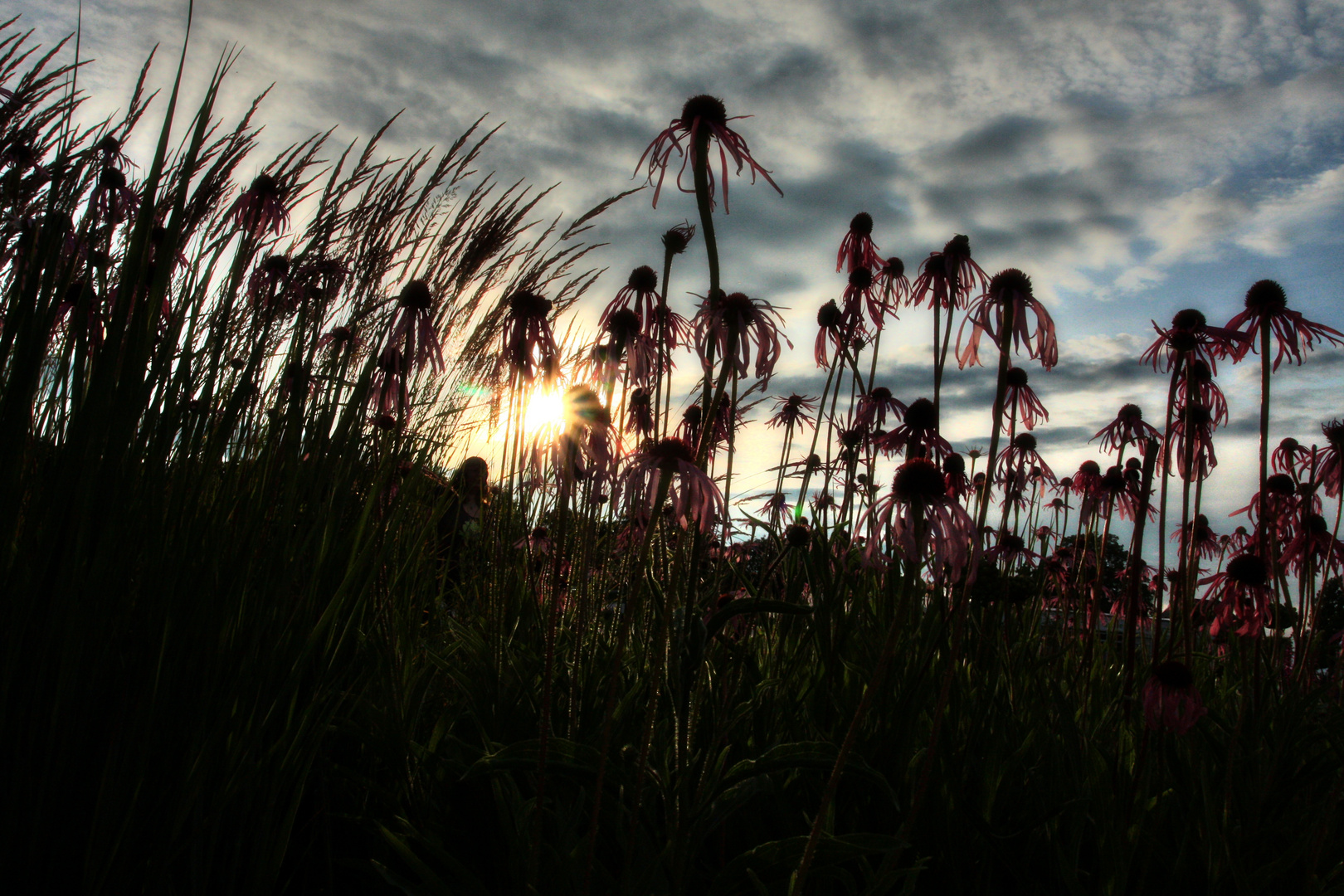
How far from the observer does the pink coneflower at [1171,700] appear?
1.42 metres

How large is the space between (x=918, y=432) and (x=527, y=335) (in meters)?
0.98

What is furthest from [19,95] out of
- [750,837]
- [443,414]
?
[750,837]

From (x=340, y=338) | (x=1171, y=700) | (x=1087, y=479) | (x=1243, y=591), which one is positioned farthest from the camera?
(x=1087, y=479)

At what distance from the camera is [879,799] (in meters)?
1.42

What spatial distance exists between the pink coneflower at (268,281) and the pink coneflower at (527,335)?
0.44 m

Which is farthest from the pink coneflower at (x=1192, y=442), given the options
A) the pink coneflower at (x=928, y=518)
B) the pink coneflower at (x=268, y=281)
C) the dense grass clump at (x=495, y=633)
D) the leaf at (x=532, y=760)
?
the pink coneflower at (x=268, y=281)

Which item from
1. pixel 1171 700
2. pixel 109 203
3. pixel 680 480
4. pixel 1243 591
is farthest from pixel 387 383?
pixel 1243 591

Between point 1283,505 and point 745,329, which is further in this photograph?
point 1283,505

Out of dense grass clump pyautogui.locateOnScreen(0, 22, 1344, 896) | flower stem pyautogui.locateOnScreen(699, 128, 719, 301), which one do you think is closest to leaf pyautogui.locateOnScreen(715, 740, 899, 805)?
dense grass clump pyautogui.locateOnScreen(0, 22, 1344, 896)

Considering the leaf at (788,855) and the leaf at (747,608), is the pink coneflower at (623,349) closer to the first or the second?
the leaf at (747,608)

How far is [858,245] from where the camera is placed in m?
2.31

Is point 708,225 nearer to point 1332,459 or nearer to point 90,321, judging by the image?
point 90,321

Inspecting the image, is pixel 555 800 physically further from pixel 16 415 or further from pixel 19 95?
pixel 19 95

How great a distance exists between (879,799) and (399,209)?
184cm
